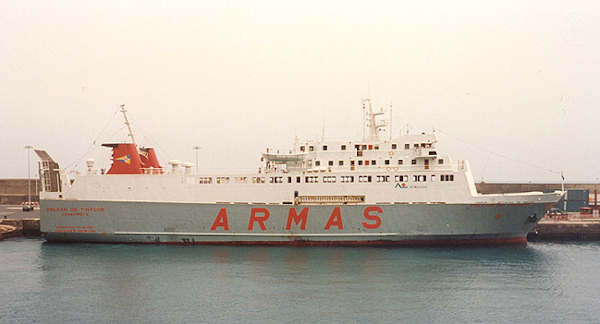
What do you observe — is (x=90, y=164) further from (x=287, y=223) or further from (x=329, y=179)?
(x=329, y=179)

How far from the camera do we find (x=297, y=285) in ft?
49.6

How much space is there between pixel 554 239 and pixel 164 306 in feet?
66.0

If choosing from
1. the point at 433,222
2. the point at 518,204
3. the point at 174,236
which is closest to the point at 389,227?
the point at 433,222

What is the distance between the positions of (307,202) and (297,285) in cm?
594

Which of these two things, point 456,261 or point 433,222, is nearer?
point 456,261

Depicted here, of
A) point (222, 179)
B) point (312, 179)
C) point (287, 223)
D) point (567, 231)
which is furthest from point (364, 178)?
point (567, 231)

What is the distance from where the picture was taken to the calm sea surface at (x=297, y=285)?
41.9 feet

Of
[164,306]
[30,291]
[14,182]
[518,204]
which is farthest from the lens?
[14,182]

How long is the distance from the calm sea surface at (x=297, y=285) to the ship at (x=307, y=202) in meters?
0.77

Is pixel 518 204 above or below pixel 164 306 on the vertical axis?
above

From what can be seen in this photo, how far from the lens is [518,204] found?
2000 centimetres

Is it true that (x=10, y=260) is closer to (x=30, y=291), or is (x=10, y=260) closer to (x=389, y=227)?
(x=30, y=291)

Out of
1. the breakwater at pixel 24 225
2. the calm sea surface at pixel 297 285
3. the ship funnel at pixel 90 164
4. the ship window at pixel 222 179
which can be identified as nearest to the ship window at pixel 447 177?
the calm sea surface at pixel 297 285

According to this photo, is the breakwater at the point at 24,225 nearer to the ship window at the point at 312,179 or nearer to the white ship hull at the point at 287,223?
the white ship hull at the point at 287,223
